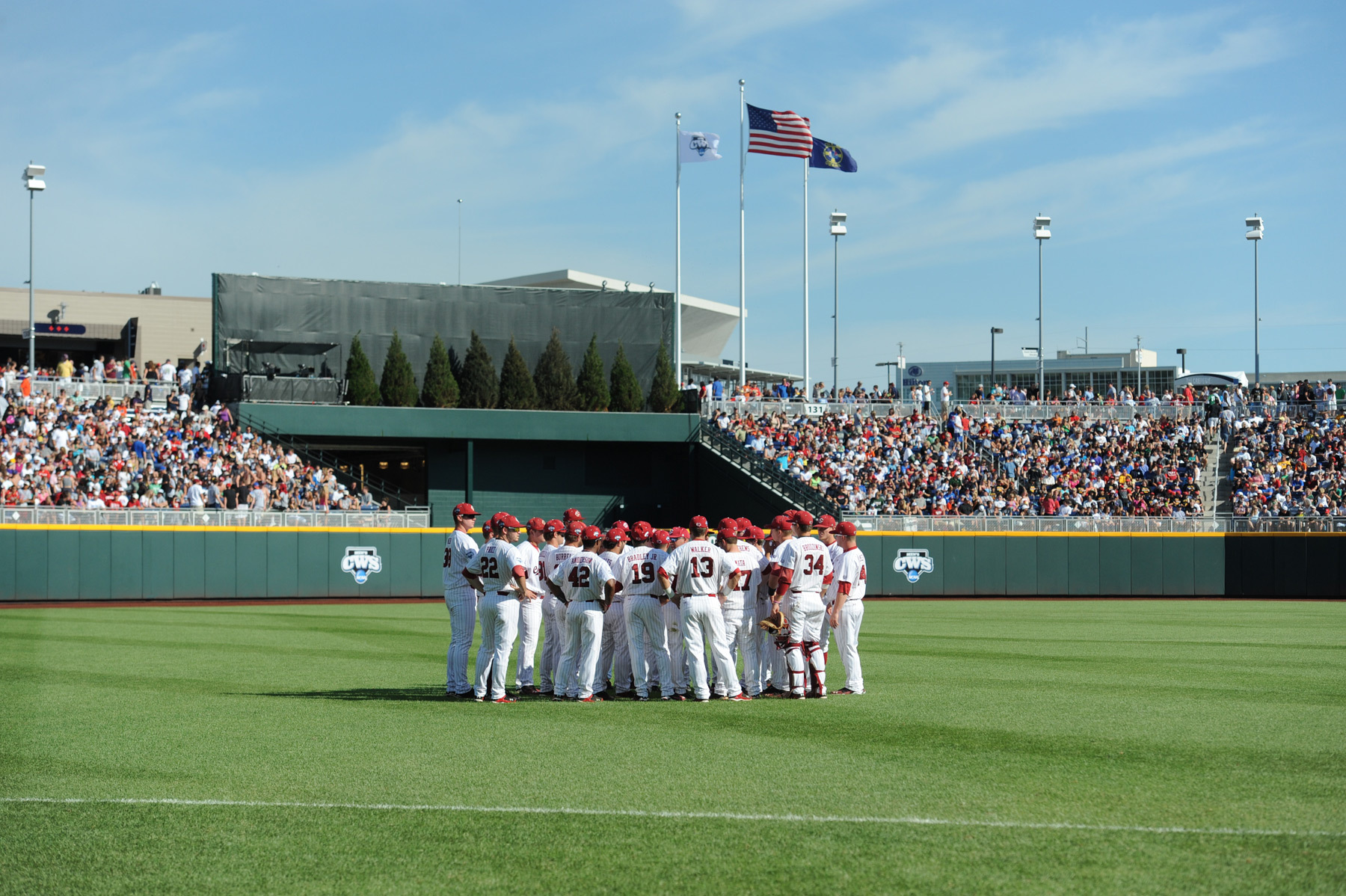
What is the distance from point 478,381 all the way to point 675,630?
89.9 feet

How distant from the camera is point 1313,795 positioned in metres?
7.43

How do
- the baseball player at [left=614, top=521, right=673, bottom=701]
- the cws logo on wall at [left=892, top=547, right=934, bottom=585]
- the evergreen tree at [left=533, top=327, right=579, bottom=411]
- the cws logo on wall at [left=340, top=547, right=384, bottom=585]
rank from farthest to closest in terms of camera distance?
the evergreen tree at [left=533, top=327, right=579, bottom=411] → the cws logo on wall at [left=892, top=547, right=934, bottom=585] → the cws logo on wall at [left=340, top=547, right=384, bottom=585] → the baseball player at [left=614, top=521, right=673, bottom=701]

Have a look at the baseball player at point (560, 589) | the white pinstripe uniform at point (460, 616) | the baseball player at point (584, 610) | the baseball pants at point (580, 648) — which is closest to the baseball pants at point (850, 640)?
the baseball player at point (584, 610)

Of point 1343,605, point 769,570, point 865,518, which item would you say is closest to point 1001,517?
point 865,518

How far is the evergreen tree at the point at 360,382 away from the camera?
3806cm

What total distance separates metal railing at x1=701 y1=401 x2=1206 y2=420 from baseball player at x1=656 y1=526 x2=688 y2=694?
2647 centimetres

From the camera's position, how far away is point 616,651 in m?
12.9

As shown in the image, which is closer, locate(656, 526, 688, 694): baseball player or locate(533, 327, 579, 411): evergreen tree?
locate(656, 526, 688, 694): baseball player

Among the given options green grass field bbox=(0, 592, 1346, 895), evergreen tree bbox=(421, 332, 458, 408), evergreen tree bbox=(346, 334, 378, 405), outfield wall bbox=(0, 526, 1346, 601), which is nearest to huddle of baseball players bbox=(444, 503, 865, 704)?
green grass field bbox=(0, 592, 1346, 895)

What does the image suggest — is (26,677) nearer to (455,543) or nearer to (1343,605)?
(455,543)

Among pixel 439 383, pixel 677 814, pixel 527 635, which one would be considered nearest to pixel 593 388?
pixel 439 383

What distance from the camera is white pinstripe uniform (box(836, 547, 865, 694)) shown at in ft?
41.2

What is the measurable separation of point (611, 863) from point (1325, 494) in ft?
111

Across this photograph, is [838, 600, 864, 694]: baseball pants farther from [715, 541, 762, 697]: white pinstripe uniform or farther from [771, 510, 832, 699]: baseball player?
[715, 541, 762, 697]: white pinstripe uniform
